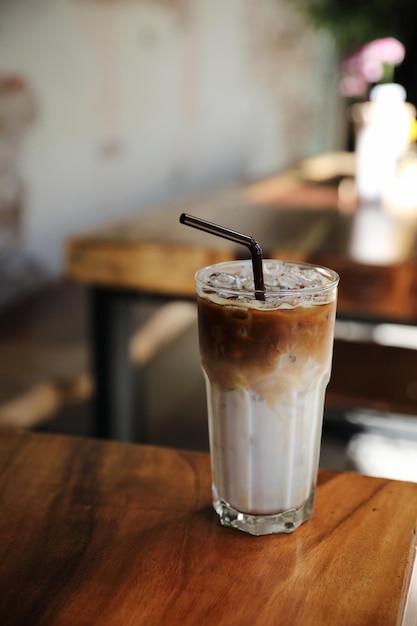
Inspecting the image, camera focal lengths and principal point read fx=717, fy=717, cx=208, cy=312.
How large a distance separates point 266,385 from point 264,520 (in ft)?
0.39

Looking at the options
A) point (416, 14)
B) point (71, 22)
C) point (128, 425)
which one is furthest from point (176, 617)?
point (416, 14)

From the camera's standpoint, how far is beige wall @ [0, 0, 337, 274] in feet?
10.7

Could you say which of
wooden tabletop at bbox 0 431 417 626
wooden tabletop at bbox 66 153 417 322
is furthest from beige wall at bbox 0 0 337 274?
wooden tabletop at bbox 0 431 417 626

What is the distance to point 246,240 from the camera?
0.56 meters

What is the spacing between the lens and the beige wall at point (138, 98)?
325 centimetres

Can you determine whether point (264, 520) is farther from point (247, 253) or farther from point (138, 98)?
point (138, 98)

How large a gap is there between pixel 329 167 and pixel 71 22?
1.41 meters

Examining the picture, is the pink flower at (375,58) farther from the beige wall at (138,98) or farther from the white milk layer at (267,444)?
the white milk layer at (267,444)

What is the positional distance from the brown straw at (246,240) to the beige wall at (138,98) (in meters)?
2.73

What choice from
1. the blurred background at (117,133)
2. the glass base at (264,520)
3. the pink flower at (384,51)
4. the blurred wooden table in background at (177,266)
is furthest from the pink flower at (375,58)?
the glass base at (264,520)

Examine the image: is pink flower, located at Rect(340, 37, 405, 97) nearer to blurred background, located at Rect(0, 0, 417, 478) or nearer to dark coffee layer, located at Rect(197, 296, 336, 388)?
blurred background, located at Rect(0, 0, 417, 478)

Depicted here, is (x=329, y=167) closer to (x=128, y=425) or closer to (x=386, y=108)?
(x=386, y=108)

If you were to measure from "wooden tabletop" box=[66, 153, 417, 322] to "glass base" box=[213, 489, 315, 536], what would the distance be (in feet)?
2.66

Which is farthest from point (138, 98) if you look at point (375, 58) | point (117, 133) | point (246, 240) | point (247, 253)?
point (246, 240)
